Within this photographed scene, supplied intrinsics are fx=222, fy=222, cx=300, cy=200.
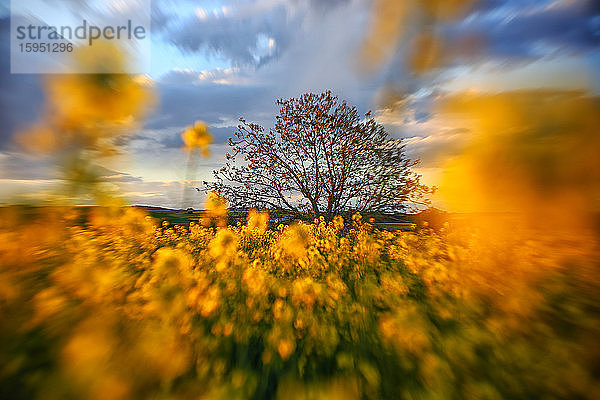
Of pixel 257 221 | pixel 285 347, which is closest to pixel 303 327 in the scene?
pixel 285 347

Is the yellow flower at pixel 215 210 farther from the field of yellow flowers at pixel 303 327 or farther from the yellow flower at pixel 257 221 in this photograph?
the field of yellow flowers at pixel 303 327

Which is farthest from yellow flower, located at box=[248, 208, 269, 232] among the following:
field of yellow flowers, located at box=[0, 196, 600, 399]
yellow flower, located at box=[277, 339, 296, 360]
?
yellow flower, located at box=[277, 339, 296, 360]

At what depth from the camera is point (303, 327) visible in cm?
194

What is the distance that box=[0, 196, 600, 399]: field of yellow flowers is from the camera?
4.45 ft

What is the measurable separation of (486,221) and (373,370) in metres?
1.47

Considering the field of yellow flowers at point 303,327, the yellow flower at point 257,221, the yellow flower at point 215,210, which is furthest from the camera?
the yellow flower at point 215,210

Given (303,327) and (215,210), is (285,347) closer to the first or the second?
(303,327)

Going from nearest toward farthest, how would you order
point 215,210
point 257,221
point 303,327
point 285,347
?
point 285,347 → point 303,327 → point 257,221 → point 215,210

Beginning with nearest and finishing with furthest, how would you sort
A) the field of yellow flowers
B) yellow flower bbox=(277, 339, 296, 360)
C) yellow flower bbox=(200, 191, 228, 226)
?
the field of yellow flowers < yellow flower bbox=(277, 339, 296, 360) < yellow flower bbox=(200, 191, 228, 226)

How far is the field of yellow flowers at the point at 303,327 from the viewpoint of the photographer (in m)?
1.36

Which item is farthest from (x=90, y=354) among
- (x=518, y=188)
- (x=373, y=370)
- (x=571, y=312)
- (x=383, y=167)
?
(x=383, y=167)

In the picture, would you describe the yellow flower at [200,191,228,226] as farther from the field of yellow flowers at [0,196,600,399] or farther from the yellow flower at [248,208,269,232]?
the field of yellow flowers at [0,196,600,399]

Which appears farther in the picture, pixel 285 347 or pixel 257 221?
pixel 257 221

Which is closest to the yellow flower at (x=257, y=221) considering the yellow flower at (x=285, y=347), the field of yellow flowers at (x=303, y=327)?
the field of yellow flowers at (x=303, y=327)
